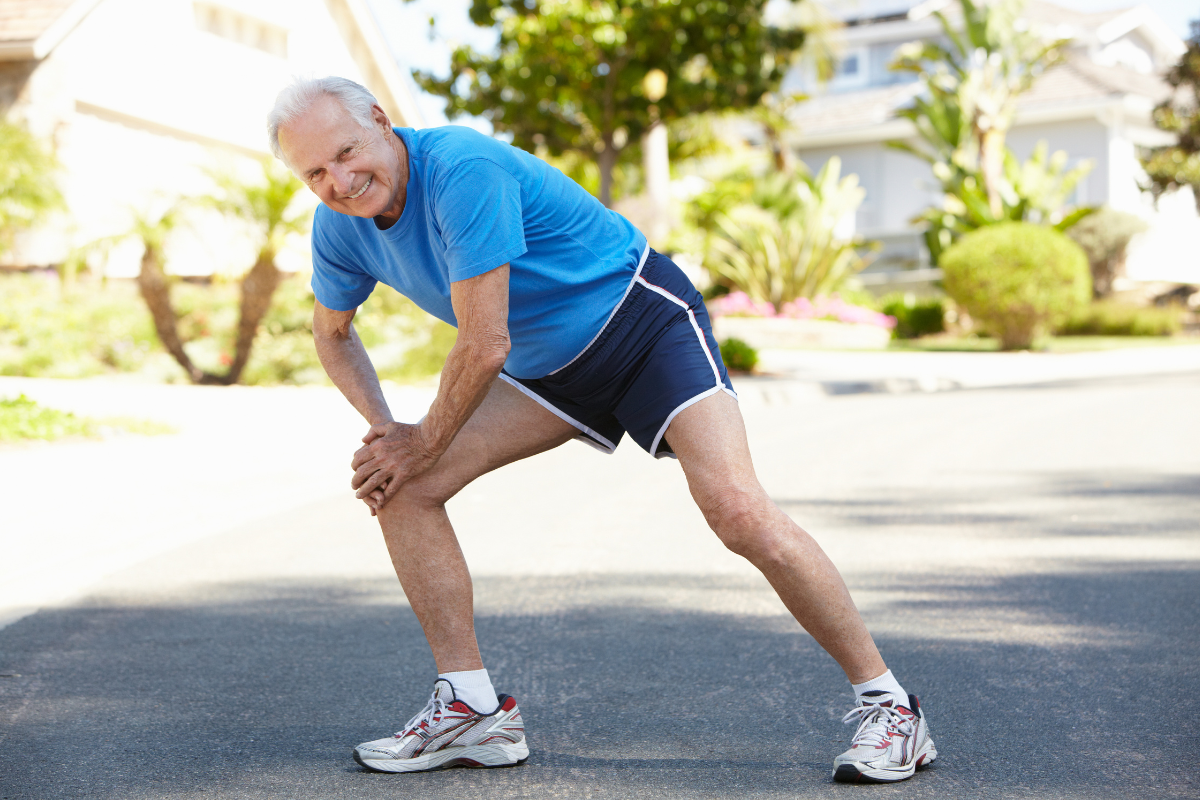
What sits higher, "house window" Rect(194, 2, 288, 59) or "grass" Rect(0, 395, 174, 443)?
"house window" Rect(194, 2, 288, 59)

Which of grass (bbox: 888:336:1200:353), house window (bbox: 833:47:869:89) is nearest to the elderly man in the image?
grass (bbox: 888:336:1200:353)

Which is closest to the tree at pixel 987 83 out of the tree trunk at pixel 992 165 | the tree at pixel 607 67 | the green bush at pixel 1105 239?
the tree trunk at pixel 992 165

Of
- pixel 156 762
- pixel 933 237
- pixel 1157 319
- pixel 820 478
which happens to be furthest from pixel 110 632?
pixel 933 237

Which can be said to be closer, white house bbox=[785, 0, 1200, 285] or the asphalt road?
the asphalt road

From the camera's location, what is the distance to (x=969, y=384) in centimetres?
1781

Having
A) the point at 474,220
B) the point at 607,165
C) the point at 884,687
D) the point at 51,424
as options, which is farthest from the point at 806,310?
the point at 474,220

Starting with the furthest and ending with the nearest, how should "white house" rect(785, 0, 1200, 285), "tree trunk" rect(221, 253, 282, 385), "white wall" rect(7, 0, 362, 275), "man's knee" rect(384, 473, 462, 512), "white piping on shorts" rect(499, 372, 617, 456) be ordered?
1. "white house" rect(785, 0, 1200, 285)
2. "white wall" rect(7, 0, 362, 275)
3. "tree trunk" rect(221, 253, 282, 385)
4. "white piping on shorts" rect(499, 372, 617, 456)
5. "man's knee" rect(384, 473, 462, 512)

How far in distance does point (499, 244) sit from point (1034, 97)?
36774 millimetres

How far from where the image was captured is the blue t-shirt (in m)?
2.85

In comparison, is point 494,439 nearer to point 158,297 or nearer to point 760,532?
point 760,532

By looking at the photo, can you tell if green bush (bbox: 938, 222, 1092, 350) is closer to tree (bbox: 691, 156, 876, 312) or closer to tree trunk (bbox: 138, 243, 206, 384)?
tree (bbox: 691, 156, 876, 312)

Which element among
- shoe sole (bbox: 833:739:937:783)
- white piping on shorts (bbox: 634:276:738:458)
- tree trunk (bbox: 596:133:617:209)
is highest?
tree trunk (bbox: 596:133:617:209)

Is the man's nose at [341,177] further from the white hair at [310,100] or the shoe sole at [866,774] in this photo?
the shoe sole at [866,774]

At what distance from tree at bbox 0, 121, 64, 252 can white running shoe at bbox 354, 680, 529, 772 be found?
564 inches
